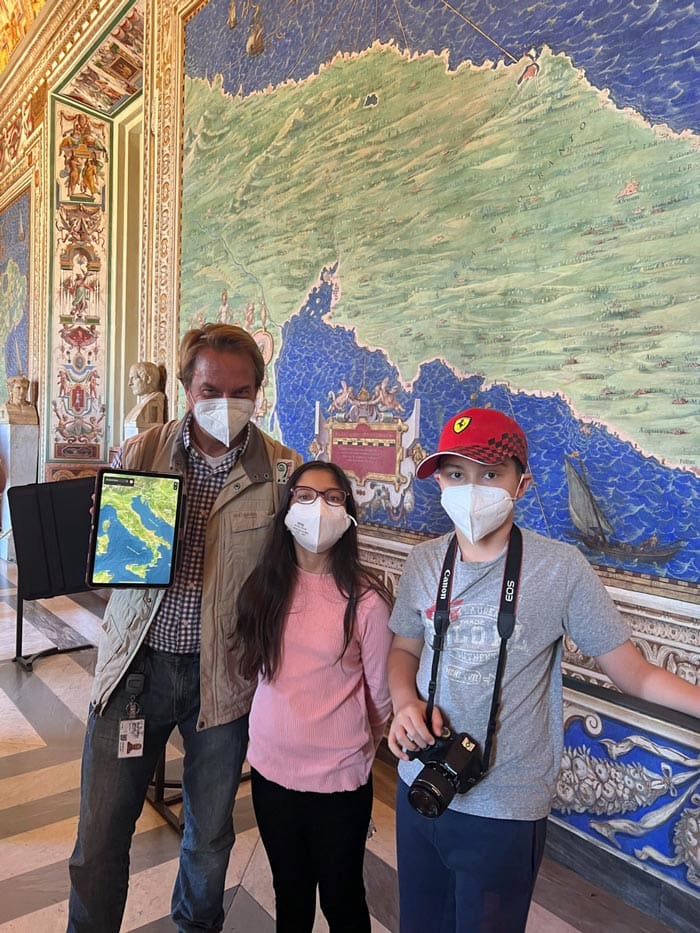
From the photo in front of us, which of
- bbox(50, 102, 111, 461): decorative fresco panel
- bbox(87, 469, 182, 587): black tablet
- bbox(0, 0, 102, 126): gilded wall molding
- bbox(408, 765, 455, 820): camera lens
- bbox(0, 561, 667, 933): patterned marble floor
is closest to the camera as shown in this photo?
bbox(408, 765, 455, 820): camera lens

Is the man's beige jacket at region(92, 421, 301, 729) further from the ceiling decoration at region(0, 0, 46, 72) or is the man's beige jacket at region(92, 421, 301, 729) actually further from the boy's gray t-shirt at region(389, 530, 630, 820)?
the ceiling decoration at region(0, 0, 46, 72)

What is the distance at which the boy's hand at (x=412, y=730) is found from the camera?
1.40m

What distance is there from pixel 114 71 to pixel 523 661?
982 centimetres

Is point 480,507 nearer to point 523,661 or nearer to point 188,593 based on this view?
point 523,661

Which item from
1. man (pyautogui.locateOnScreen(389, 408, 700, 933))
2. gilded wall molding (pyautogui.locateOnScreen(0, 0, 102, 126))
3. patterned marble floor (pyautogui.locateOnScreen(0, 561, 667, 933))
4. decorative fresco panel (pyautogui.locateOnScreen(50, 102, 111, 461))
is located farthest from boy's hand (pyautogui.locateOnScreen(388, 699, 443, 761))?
decorative fresco panel (pyautogui.locateOnScreen(50, 102, 111, 461))

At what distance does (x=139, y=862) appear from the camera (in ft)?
9.64

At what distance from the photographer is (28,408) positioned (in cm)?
1020

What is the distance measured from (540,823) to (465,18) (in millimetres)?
3923

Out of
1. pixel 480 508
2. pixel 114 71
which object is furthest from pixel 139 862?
pixel 114 71

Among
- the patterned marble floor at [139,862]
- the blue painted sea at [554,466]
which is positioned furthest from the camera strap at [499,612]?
the patterned marble floor at [139,862]

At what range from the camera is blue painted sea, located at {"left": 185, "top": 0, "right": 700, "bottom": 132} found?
8.64 feet

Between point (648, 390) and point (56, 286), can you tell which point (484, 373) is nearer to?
point (648, 390)

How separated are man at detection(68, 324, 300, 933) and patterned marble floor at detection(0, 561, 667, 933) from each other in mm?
880

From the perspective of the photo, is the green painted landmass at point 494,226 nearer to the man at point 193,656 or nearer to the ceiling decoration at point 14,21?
the man at point 193,656
